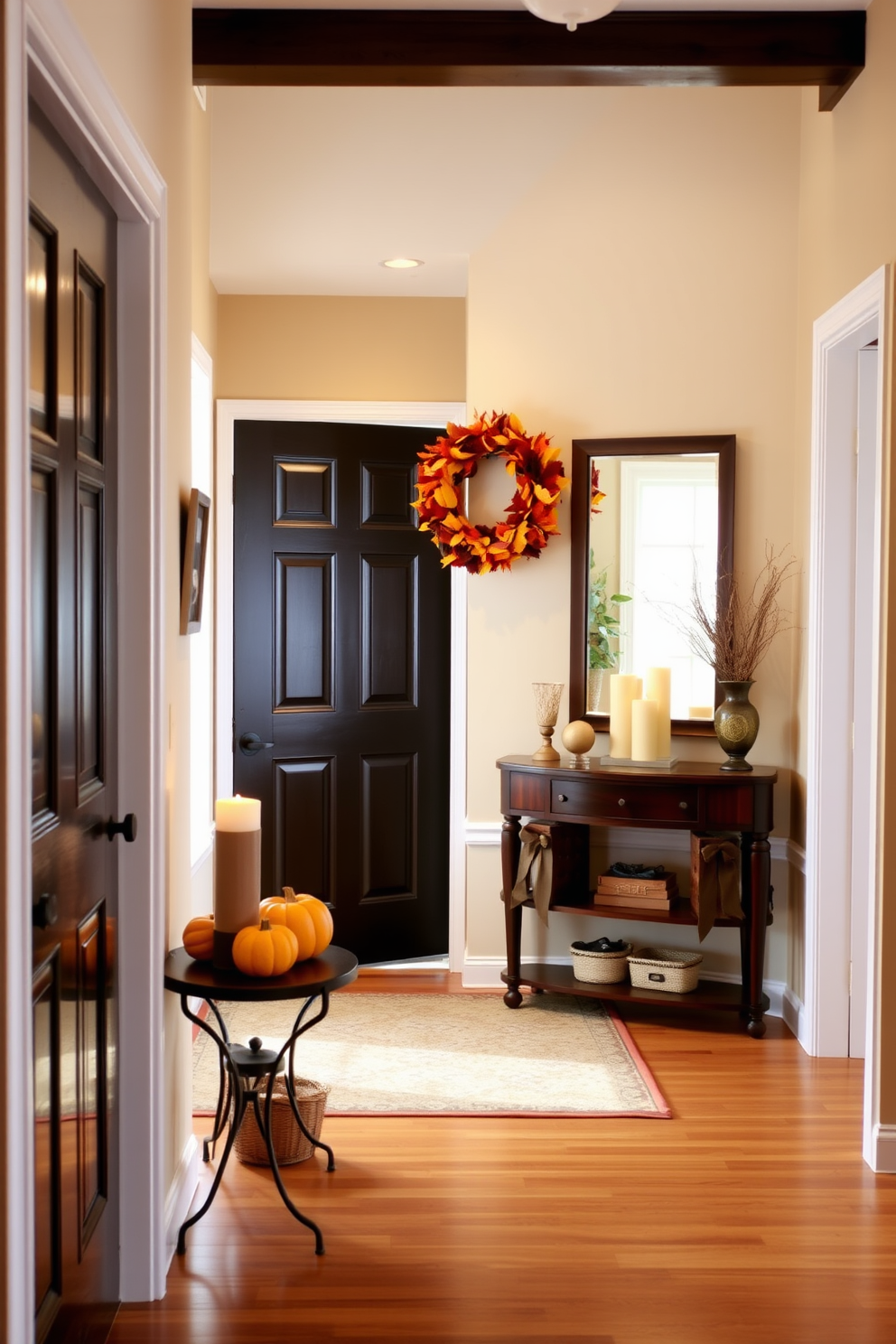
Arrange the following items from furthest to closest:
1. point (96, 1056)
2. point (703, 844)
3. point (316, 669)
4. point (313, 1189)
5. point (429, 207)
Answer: point (316, 669) < point (429, 207) < point (703, 844) < point (313, 1189) < point (96, 1056)

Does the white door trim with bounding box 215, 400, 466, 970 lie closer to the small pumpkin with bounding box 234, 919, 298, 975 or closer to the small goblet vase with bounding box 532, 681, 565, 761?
the small goblet vase with bounding box 532, 681, 565, 761

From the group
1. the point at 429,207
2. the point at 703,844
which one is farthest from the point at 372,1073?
the point at 429,207

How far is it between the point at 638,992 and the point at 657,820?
62cm

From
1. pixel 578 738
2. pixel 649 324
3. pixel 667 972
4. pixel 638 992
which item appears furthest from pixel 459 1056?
pixel 649 324

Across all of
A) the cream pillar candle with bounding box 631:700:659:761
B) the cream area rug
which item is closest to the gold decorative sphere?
the cream pillar candle with bounding box 631:700:659:761

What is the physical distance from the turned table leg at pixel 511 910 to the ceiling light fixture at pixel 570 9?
256cm

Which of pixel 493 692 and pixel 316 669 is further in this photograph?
pixel 316 669

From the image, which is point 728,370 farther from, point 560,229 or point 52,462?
point 52,462

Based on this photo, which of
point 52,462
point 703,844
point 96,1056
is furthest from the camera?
point 703,844

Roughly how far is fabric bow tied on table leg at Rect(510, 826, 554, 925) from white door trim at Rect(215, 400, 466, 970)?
535 millimetres

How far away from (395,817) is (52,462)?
350cm

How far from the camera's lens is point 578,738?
4438 mm

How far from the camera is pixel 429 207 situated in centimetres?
448

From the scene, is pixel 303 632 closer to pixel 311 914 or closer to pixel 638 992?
pixel 638 992
